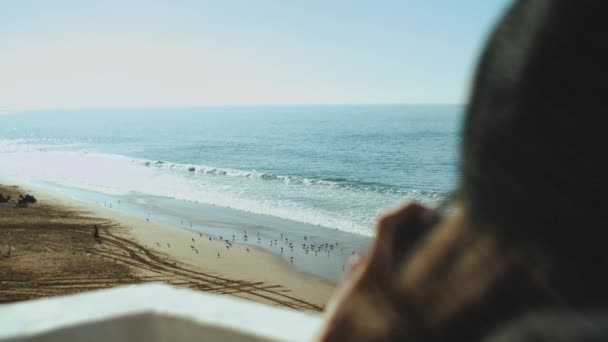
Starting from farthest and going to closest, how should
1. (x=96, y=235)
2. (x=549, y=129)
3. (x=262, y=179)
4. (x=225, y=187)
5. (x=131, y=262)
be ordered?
(x=262, y=179) < (x=225, y=187) < (x=96, y=235) < (x=131, y=262) < (x=549, y=129)

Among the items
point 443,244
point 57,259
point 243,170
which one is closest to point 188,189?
point 243,170

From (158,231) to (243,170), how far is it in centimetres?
2526

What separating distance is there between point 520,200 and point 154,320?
4.66 feet

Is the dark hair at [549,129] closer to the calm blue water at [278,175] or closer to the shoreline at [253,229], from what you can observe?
the shoreline at [253,229]

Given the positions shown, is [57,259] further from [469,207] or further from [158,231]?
[469,207]

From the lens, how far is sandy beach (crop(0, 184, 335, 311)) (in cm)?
1580

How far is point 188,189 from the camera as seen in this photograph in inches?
1444

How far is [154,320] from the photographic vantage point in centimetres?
180

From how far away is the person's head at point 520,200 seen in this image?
73 centimetres

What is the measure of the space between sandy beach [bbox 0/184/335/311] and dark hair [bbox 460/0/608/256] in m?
14.6

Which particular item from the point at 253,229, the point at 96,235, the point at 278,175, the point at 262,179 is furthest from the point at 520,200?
the point at 278,175

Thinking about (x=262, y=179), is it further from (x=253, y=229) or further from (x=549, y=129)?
(x=549, y=129)

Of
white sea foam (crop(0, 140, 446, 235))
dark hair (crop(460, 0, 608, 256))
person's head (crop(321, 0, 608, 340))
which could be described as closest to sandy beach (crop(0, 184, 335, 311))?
white sea foam (crop(0, 140, 446, 235))

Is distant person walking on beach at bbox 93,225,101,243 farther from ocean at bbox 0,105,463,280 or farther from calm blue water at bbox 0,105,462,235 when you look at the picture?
calm blue water at bbox 0,105,462,235
